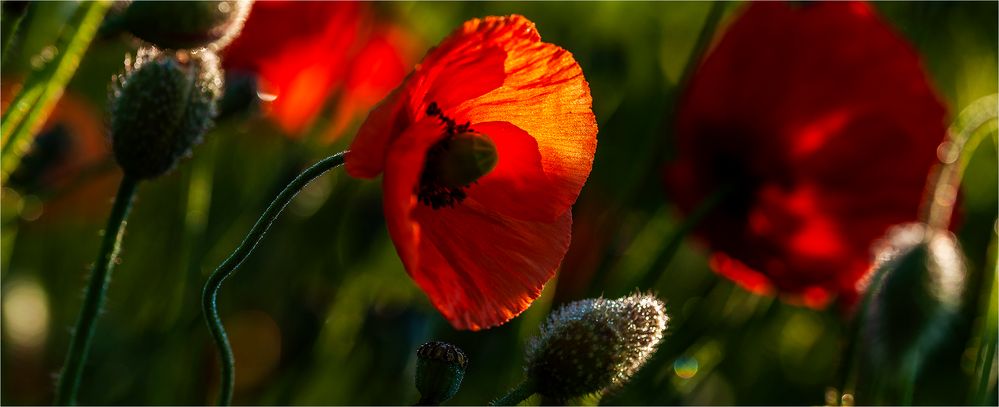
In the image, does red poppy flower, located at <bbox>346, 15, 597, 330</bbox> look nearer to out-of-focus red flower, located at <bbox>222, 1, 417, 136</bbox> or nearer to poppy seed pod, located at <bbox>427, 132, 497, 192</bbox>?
poppy seed pod, located at <bbox>427, 132, 497, 192</bbox>

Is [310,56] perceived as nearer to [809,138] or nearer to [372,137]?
[809,138]

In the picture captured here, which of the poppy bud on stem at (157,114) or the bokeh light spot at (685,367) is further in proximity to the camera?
the bokeh light spot at (685,367)

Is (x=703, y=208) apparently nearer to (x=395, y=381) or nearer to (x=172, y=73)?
(x=395, y=381)

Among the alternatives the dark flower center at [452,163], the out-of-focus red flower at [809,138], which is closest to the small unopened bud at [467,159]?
the dark flower center at [452,163]

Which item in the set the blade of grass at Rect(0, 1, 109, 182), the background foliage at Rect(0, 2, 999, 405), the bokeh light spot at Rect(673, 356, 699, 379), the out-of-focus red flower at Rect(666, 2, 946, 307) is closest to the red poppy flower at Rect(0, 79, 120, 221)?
the background foliage at Rect(0, 2, 999, 405)

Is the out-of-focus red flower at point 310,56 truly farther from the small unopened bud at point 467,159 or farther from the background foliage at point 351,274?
the small unopened bud at point 467,159

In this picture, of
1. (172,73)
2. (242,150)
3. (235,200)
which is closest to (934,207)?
(172,73)
